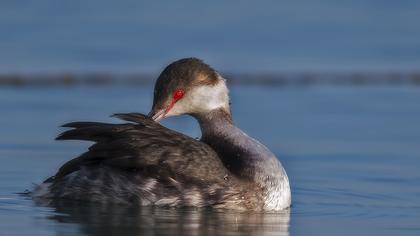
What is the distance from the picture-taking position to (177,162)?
11.9 metres

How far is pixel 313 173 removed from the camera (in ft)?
45.2

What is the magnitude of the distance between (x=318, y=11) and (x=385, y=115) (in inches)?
318

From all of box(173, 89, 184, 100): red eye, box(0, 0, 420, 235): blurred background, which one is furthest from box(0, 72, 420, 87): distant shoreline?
box(173, 89, 184, 100): red eye

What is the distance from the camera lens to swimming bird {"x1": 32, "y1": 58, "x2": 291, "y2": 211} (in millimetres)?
11859

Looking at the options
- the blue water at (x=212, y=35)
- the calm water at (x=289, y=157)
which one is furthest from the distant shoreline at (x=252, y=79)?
the calm water at (x=289, y=157)

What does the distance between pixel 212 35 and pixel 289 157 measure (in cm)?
769

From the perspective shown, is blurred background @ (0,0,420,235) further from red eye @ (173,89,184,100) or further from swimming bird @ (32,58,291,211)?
red eye @ (173,89,184,100)

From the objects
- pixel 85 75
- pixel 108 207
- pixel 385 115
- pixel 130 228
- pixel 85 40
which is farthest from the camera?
pixel 85 40

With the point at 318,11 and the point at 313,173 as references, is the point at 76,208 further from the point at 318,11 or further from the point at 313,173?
the point at 318,11

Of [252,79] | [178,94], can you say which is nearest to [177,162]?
[178,94]

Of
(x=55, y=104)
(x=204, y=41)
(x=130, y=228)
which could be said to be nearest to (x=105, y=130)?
(x=130, y=228)

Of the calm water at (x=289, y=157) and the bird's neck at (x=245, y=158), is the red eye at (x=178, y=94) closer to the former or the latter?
the bird's neck at (x=245, y=158)

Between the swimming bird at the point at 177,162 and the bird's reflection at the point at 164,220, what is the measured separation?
0.41 feet

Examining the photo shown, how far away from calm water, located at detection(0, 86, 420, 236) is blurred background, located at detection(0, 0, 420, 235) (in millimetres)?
18
